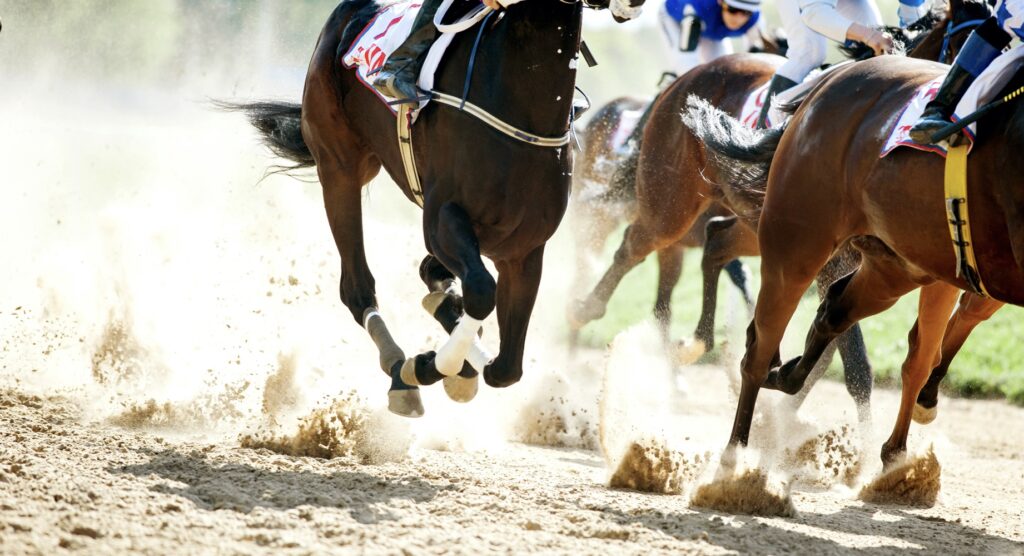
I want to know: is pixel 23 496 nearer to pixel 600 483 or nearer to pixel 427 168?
pixel 427 168

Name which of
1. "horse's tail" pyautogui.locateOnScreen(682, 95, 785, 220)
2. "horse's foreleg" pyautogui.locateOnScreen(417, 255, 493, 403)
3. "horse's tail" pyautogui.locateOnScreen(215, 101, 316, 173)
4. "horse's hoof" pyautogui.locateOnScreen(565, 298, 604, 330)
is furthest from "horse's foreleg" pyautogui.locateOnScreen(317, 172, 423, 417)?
"horse's hoof" pyautogui.locateOnScreen(565, 298, 604, 330)

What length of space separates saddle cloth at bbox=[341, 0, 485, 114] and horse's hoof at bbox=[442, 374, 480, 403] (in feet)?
4.14

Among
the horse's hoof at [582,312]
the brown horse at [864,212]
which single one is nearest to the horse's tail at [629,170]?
the horse's hoof at [582,312]

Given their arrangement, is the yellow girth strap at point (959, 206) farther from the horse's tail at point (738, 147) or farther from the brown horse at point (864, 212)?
the horse's tail at point (738, 147)

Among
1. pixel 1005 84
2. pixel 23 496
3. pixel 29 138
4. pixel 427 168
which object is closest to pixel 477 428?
pixel 427 168

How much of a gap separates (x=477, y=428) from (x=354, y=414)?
134 cm

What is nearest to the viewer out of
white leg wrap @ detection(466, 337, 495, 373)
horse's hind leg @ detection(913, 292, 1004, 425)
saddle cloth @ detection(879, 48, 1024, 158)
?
saddle cloth @ detection(879, 48, 1024, 158)

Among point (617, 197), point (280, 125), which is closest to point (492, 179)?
point (280, 125)

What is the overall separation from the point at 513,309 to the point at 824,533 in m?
1.67

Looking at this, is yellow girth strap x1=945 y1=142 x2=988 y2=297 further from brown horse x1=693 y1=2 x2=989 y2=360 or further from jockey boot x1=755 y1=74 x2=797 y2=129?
jockey boot x1=755 y1=74 x2=797 y2=129

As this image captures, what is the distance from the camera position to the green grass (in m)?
9.27

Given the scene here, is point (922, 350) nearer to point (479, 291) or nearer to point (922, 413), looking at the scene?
point (922, 413)

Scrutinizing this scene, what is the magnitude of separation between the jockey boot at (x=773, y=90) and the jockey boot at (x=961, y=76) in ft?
7.83

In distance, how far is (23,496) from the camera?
388 cm
